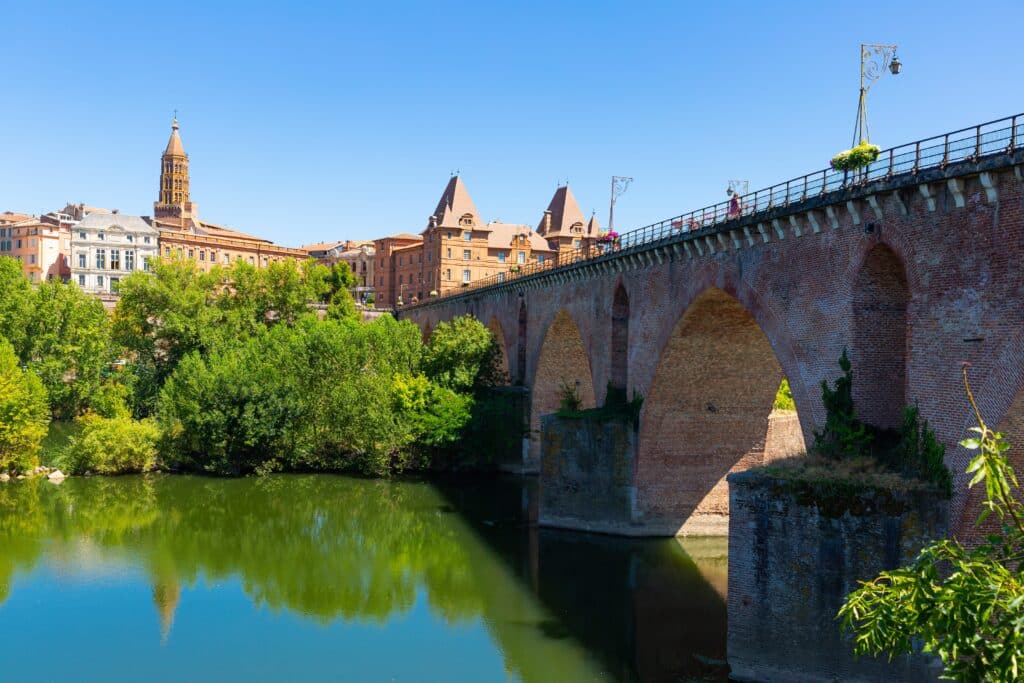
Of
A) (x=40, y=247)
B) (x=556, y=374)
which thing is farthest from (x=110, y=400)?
(x=40, y=247)

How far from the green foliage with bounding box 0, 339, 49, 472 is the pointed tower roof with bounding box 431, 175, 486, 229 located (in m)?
51.8

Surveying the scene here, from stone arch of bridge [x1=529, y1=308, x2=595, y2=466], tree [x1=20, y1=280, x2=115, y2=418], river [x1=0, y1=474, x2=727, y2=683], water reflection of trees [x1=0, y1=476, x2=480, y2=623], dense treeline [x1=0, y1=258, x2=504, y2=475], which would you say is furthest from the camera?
tree [x1=20, y1=280, x2=115, y2=418]

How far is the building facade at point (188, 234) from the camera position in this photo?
11781cm

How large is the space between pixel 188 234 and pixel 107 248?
12.3m

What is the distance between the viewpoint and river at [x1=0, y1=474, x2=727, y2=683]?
72.5 feet

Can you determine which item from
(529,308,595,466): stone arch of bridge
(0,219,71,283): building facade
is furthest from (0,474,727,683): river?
(0,219,71,283): building facade

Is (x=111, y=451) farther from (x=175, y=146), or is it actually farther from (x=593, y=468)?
(x=175, y=146)

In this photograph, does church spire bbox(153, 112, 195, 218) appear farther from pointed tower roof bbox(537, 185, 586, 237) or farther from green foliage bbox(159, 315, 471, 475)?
green foliage bbox(159, 315, 471, 475)

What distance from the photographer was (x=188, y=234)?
390ft

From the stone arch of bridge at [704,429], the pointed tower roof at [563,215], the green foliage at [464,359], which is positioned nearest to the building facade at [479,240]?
the pointed tower roof at [563,215]

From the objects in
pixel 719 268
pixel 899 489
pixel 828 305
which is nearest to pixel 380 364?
pixel 719 268

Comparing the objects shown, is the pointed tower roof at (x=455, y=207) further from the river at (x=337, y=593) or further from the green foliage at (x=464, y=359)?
the river at (x=337, y=593)

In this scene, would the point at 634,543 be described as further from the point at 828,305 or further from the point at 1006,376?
the point at 1006,376

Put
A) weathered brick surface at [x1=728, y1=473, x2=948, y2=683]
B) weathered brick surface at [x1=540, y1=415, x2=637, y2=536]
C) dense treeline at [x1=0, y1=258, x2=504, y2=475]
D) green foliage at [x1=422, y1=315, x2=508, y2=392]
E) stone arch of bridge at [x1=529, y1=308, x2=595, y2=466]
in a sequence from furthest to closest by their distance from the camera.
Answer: green foliage at [x1=422, y1=315, x2=508, y2=392], dense treeline at [x1=0, y1=258, x2=504, y2=475], stone arch of bridge at [x1=529, y1=308, x2=595, y2=466], weathered brick surface at [x1=540, y1=415, x2=637, y2=536], weathered brick surface at [x1=728, y1=473, x2=948, y2=683]
